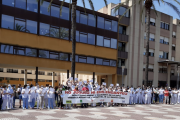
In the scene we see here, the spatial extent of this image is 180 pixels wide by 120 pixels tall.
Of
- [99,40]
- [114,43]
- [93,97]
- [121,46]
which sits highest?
[99,40]

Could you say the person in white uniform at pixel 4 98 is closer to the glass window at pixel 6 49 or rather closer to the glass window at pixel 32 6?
the glass window at pixel 6 49

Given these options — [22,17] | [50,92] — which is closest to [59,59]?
[22,17]

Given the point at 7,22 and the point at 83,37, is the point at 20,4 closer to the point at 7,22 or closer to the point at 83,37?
the point at 7,22

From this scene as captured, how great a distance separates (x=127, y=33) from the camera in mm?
38781

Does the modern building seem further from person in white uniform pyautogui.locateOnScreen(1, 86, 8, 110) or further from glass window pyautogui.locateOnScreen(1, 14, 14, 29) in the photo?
person in white uniform pyautogui.locateOnScreen(1, 86, 8, 110)

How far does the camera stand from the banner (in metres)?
17.0

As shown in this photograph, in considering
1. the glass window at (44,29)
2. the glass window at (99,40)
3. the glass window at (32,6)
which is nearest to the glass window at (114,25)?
the glass window at (99,40)

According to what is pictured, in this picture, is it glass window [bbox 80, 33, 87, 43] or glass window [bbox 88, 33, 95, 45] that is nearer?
glass window [bbox 80, 33, 87, 43]

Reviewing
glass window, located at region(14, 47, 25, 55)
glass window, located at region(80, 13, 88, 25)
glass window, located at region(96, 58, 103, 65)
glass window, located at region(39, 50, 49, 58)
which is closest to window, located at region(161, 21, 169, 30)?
glass window, located at region(96, 58, 103, 65)

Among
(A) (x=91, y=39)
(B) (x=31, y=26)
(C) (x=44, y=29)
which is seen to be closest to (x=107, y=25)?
(A) (x=91, y=39)

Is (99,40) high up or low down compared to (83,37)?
down

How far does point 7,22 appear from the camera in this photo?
26047 mm

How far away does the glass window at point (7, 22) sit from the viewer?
84.4ft

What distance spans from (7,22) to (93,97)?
15.3 meters
